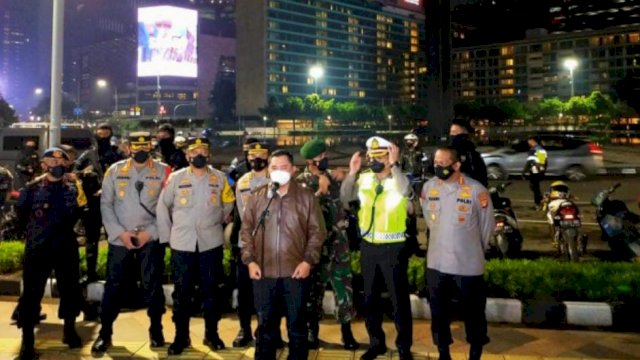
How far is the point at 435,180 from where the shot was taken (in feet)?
17.8

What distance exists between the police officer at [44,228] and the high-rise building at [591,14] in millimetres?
153096

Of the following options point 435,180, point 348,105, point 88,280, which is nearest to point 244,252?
point 435,180

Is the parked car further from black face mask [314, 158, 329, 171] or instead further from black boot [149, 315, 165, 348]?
black boot [149, 315, 165, 348]

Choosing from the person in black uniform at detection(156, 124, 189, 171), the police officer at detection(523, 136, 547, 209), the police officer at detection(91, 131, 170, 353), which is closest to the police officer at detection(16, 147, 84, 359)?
the police officer at detection(91, 131, 170, 353)

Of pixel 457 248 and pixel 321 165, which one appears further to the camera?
pixel 321 165

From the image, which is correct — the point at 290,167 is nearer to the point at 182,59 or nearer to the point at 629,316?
the point at 629,316

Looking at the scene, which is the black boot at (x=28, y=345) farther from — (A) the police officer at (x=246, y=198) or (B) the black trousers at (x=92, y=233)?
(B) the black trousers at (x=92, y=233)

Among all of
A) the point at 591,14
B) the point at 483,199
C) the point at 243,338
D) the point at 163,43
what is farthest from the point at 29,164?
the point at 591,14

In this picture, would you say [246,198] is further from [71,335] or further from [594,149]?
[594,149]

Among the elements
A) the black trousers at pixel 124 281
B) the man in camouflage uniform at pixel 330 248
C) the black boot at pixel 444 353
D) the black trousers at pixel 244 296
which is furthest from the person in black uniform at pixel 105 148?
the black boot at pixel 444 353

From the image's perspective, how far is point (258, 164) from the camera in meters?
5.86

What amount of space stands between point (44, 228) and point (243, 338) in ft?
7.07

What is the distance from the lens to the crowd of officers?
5.19 metres

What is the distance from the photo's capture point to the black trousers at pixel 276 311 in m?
4.61
